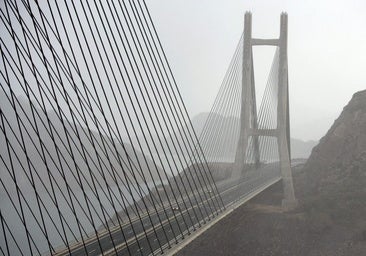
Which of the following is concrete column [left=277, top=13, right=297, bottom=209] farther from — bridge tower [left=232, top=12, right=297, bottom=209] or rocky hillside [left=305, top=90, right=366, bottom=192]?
rocky hillside [left=305, top=90, right=366, bottom=192]

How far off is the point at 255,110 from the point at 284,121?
12.3 feet

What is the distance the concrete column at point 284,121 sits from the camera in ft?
148

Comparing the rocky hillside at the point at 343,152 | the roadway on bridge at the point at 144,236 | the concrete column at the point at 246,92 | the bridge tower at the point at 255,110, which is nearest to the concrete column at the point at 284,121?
the bridge tower at the point at 255,110

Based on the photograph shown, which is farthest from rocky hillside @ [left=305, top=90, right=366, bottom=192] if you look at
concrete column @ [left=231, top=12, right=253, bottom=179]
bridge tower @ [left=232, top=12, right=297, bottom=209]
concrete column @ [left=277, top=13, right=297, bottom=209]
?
concrete column @ [left=231, top=12, right=253, bottom=179]

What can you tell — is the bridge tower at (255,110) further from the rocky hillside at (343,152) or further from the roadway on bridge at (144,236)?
the rocky hillside at (343,152)

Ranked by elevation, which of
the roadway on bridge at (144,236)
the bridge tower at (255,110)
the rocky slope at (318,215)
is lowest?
the rocky slope at (318,215)

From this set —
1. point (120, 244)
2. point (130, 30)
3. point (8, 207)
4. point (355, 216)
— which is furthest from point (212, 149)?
point (8, 207)

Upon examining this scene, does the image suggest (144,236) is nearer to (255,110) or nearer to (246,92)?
(246,92)

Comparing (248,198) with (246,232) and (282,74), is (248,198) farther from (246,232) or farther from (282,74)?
(282,74)

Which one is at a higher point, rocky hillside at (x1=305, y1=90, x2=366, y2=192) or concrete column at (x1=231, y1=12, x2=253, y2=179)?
concrete column at (x1=231, y1=12, x2=253, y2=179)

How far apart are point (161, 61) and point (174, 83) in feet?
4.64

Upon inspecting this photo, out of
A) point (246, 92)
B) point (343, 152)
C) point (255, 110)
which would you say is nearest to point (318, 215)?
point (255, 110)

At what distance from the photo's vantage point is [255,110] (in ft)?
152

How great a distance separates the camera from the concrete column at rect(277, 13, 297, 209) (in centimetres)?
4512
